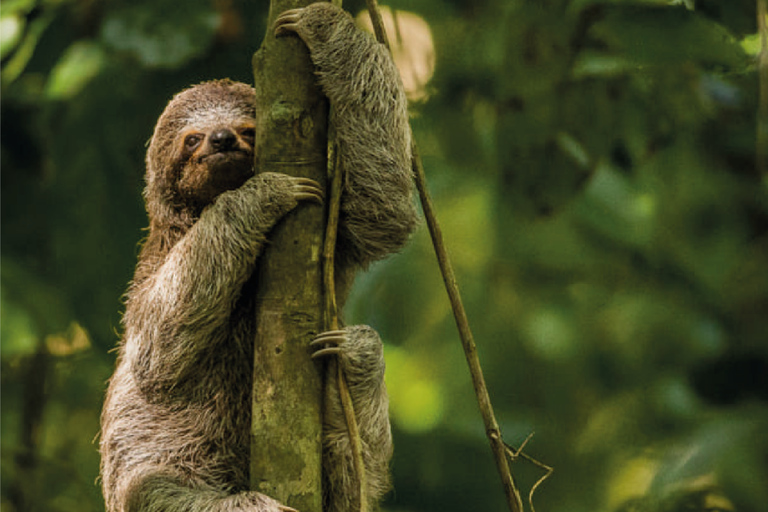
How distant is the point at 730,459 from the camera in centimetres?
367

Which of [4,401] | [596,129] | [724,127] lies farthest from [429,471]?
[4,401]

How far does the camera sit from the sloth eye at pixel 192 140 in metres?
4.47

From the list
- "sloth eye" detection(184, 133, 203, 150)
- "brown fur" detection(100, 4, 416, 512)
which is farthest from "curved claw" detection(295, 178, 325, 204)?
"sloth eye" detection(184, 133, 203, 150)

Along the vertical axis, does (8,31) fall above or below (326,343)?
above

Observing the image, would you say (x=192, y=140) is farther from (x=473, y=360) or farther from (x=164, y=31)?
(x=473, y=360)

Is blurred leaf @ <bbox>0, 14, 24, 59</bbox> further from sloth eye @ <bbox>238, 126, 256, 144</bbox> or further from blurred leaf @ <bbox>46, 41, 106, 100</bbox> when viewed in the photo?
sloth eye @ <bbox>238, 126, 256, 144</bbox>

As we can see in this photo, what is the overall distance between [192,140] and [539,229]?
77.1 inches

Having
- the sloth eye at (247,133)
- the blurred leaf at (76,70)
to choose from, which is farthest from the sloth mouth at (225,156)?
the blurred leaf at (76,70)

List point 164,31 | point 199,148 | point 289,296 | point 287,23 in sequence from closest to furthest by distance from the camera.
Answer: point 289,296, point 287,23, point 199,148, point 164,31

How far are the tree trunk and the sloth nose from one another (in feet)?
2.46

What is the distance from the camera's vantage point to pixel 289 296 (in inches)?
126

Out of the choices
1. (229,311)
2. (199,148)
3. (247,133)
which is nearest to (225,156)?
(199,148)

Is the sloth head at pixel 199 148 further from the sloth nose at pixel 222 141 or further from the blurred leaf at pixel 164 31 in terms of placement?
the blurred leaf at pixel 164 31

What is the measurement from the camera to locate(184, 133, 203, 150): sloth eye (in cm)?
447
